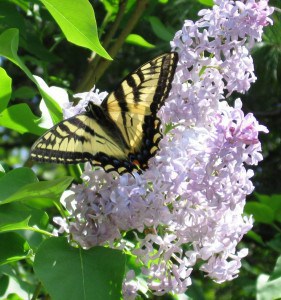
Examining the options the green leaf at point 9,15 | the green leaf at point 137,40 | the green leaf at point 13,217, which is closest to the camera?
the green leaf at point 13,217

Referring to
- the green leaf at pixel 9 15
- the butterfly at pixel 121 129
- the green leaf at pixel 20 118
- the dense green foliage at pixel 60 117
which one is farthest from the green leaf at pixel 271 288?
the green leaf at pixel 9 15

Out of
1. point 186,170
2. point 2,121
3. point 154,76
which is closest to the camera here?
point 186,170

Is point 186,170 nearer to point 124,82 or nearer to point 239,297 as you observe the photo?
point 124,82

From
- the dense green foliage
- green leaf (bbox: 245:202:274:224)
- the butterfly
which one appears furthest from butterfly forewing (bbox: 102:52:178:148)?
green leaf (bbox: 245:202:274:224)

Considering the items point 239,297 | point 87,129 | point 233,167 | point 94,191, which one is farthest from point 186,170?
point 239,297

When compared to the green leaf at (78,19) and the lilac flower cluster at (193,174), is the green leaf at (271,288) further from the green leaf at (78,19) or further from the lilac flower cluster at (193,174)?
the green leaf at (78,19)

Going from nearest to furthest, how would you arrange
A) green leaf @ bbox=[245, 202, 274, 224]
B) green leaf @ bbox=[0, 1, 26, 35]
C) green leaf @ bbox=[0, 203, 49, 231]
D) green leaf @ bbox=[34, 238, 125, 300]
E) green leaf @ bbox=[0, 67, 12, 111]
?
green leaf @ bbox=[34, 238, 125, 300] < green leaf @ bbox=[0, 203, 49, 231] < green leaf @ bbox=[0, 67, 12, 111] < green leaf @ bbox=[0, 1, 26, 35] < green leaf @ bbox=[245, 202, 274, 224]

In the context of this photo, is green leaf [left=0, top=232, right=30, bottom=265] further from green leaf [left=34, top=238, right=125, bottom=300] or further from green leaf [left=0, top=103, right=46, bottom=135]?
green leaf [left=0, top=103, right=46, bottom=135]
